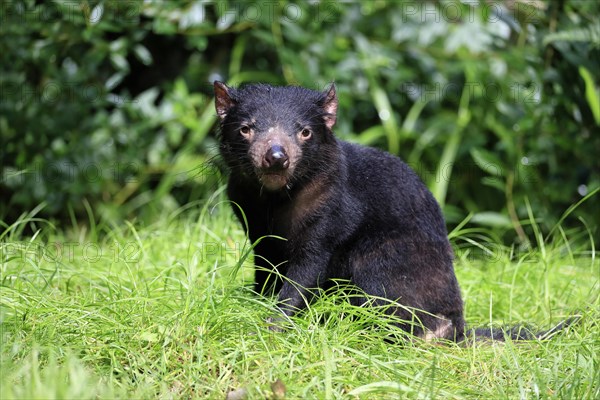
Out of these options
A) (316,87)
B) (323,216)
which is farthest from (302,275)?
(316,87)

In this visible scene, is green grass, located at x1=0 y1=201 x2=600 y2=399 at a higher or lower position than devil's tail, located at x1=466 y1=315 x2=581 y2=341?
higher

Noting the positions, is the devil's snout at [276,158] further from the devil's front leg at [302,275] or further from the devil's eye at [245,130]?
the devil's front leg at [302,275]

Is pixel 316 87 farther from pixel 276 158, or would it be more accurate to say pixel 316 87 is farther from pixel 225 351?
pixel 225 351

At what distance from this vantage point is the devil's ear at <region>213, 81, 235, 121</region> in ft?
12.5

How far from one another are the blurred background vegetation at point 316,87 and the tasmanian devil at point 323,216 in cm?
197

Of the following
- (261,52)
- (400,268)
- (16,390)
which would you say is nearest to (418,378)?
(400,268)

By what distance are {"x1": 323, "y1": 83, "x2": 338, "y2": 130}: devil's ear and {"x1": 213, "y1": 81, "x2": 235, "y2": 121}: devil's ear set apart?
42 cm

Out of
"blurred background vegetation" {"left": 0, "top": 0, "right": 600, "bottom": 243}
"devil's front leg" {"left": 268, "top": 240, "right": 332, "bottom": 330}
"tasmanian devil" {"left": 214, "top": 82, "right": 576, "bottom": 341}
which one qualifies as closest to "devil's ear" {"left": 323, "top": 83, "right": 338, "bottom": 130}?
"tasmanian devil" {"left": 214, "top": 82, "right": 576, "bottom": 341}

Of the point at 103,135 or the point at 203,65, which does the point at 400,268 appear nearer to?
the point at 103,135

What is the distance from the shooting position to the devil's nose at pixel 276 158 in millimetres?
3417

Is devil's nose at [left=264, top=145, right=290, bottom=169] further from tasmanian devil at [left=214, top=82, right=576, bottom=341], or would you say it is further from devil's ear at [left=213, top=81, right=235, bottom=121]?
devil's ear at [left=213, top=81, right=235, bottom=121]

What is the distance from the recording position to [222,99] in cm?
384

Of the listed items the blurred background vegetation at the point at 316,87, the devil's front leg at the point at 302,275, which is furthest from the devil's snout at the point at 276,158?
the blurred background vegetation at the point at 316,87

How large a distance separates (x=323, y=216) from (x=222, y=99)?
718mm
